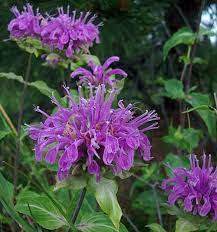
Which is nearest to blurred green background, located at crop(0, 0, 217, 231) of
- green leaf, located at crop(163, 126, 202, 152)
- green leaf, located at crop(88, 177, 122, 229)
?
green leaf, located at crop(163, 126, 202, 152)

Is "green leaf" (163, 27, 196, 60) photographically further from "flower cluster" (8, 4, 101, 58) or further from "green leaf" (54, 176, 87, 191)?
"green leaf" (54, 176, 87, 191)

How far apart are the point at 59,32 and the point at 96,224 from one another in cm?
51

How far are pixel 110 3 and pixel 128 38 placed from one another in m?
0.21

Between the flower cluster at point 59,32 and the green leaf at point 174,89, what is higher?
the flower cluster at point 59,32

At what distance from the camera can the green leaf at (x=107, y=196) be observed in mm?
667

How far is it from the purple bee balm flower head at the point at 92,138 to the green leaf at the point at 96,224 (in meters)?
0.12

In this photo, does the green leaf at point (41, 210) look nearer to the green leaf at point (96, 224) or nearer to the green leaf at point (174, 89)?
the green leaf at point (96, 224)

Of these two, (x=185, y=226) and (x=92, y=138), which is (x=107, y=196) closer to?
(x=92, y=138)

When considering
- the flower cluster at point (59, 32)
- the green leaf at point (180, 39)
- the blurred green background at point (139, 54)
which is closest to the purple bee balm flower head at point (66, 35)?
the flower cluster at point (59, 32)

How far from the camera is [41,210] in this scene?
2.56 ft

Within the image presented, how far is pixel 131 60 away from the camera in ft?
6.28

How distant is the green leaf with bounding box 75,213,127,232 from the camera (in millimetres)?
777

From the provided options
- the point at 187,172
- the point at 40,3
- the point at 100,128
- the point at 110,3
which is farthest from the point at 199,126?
the point at 100,128

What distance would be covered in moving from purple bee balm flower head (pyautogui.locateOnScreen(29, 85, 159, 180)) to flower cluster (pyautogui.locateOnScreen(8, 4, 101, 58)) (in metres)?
0.42
